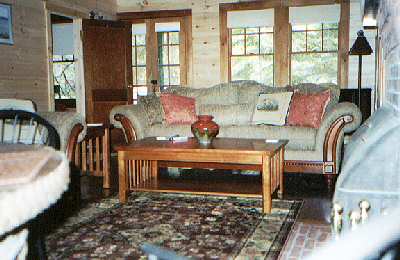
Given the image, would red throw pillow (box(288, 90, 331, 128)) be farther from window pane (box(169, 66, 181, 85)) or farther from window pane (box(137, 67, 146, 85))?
window pane (box(137, 67, 146, 85))

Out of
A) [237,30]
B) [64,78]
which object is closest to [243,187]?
[237,30]

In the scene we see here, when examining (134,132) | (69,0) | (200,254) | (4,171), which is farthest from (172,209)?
(69,0)

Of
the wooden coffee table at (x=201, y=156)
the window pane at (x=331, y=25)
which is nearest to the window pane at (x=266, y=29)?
the window pane at (x=331, y=25)

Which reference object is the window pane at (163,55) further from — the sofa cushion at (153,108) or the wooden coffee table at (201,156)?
the wooden coffee table at (201,156)

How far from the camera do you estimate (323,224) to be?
9.77 feet

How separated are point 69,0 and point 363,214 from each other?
5855 mm

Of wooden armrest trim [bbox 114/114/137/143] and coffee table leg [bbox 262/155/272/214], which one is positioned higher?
wooden armrest trim [bbox 114/114/137/143]

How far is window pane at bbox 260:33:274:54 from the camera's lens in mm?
7079

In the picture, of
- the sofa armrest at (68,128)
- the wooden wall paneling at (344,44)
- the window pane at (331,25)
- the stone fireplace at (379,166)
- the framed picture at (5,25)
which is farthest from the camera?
the window pane at (331,25)

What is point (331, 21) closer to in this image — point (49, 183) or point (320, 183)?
point (320, 183)

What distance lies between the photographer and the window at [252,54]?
711 cm

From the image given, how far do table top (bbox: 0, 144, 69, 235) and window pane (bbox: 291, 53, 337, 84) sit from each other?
6.11 metres

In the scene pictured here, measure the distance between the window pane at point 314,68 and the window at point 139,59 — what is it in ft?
8.57

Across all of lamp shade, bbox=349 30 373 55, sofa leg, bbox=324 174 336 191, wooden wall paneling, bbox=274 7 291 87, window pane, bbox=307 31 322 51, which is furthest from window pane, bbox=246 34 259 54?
sofa leg, bbox=324 174 336 191
